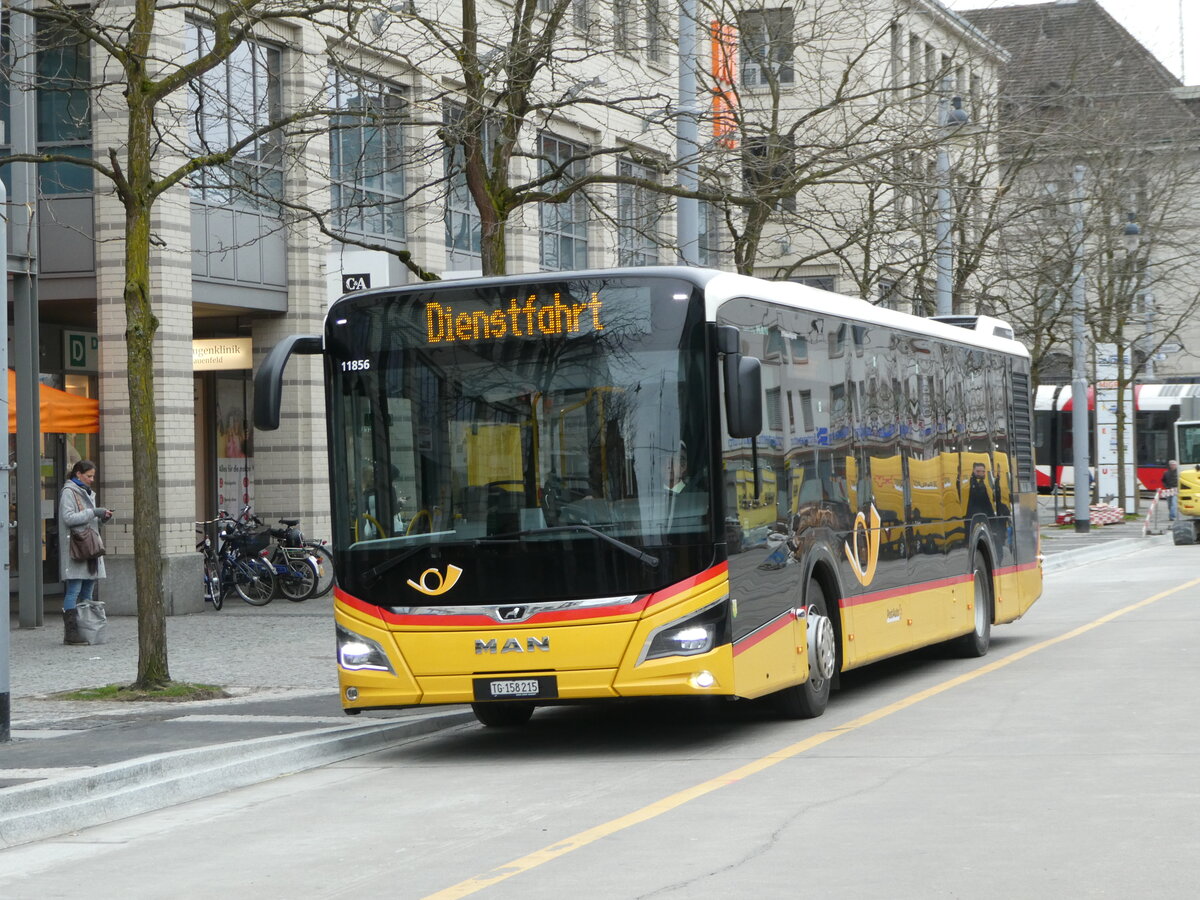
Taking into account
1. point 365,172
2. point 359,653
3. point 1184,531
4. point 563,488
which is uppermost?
point 365,172

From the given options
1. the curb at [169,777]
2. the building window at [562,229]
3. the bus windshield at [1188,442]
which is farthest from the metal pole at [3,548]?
the bus windshield at [1188,442]

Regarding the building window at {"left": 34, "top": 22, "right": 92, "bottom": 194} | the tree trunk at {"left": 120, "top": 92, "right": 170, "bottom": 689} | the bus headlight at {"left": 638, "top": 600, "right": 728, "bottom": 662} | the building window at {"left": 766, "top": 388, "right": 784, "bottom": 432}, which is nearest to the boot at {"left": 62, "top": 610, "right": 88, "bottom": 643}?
the tree trunk at {"left": 120, "top": 92, "right": 170, "bottom": 689}

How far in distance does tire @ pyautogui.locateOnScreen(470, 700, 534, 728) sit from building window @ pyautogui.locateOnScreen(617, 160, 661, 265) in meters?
10.1

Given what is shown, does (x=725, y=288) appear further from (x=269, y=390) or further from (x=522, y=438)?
(x=269, y=390)

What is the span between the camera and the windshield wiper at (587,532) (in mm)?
10781

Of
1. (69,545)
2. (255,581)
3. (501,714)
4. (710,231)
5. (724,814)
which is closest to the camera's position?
(724,814)

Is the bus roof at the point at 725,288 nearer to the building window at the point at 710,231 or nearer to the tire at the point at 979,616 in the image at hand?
the tire at the point at 979,616

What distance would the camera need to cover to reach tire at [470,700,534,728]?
12859 millimetres

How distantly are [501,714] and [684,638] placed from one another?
257 centimetres

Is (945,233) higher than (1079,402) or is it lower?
higher

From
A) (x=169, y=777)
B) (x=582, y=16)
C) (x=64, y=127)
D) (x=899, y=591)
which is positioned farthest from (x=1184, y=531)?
(x=169, y=777)

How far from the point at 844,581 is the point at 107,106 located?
1297 cm

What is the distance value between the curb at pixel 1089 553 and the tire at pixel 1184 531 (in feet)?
2.24

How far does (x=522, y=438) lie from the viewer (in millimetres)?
10984
